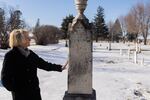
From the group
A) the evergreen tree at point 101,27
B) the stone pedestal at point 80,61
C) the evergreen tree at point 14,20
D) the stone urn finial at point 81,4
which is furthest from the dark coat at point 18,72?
the evergreen tree at point 101,27

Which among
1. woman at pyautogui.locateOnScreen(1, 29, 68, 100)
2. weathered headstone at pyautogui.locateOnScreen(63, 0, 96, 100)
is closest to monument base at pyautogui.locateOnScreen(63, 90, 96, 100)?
weathered headstone at pyautogui.locateOnScreen(63, 0, 96, 100)

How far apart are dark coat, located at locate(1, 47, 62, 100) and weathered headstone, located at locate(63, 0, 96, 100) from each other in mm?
1938

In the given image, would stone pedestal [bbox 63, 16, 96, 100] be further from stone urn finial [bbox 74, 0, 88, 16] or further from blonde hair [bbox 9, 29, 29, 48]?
blonde hair [bbox 9, 29, 29, 48]

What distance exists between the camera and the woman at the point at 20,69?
514 centimetres

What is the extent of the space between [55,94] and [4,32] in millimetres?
39035

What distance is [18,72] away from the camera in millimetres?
5191

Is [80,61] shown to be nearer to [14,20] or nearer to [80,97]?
[80,97]

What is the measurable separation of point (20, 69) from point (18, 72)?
0.05 m

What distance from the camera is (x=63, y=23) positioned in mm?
92750

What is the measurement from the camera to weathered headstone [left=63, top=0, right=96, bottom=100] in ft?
23.6

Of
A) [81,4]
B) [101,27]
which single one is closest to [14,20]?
[81,4]

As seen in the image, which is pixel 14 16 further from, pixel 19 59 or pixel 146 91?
pixel 19 59

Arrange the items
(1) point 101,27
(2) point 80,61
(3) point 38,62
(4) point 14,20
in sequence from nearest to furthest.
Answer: (3) point 38,62, (2) point 80,61, (4) point 14,20, (1) point 101,27

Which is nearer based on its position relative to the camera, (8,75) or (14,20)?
(8,75)
